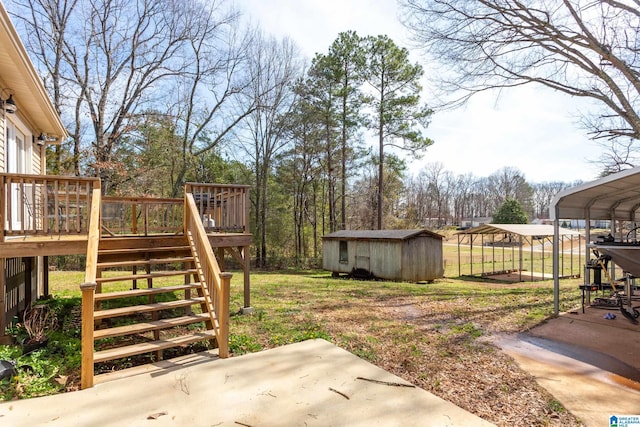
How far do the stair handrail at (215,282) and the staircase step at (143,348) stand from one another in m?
0.24

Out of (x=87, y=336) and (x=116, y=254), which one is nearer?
(x=87, y=336)

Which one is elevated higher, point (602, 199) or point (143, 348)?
point (602, 199)

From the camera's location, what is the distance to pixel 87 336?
10.8ft

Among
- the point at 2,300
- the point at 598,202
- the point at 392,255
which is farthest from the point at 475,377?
the point at 392,255

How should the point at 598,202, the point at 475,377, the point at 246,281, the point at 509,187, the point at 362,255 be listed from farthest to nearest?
1. the point at 509,187
2. the point at 362,255
3. the point at 598,202
4. the point at 246,281
5. the point at 475,377

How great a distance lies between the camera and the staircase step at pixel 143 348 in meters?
3.51

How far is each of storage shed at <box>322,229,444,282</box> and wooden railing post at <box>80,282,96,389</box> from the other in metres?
12.2

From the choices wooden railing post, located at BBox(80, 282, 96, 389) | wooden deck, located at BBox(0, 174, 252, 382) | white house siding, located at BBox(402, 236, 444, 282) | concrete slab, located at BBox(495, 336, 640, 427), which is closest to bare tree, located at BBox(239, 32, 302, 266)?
white house siding, located at BBox(402, 236, 444, 282)

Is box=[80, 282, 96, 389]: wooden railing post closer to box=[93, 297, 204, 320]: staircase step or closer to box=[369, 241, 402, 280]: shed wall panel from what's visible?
box=[93, 297, 204, 320]: staircase step

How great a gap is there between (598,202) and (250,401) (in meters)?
8.26

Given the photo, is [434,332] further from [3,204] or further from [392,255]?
[392,255]

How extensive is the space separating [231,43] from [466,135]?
1343 cm

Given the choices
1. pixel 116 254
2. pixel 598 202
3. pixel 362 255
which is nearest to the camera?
pixel 116 254

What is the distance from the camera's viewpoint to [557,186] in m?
62.1
